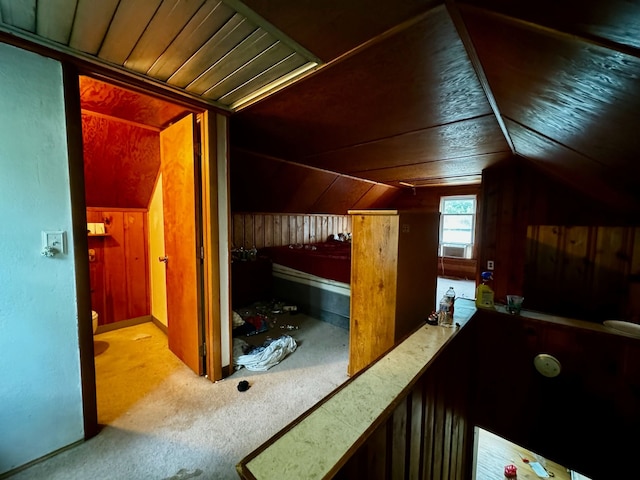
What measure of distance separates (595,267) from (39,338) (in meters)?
4.53

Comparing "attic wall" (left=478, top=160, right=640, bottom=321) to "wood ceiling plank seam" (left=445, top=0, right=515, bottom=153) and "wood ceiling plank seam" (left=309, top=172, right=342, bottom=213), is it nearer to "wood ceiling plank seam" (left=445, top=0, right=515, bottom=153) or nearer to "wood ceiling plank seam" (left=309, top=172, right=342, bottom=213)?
"wood ceiling plank seam" (left=445, top=0, right=515, bottom=153)

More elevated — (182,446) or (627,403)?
(627,403)

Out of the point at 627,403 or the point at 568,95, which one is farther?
the point at 627,403

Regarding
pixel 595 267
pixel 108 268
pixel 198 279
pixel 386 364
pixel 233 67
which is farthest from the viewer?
pixel 108 268

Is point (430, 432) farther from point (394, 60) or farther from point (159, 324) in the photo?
point (159, 324)

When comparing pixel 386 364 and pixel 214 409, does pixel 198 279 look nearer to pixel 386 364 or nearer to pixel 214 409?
pixel 214 409

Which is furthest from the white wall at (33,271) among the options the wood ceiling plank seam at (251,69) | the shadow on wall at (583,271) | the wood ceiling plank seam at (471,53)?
the shadow on wall at (583,271)

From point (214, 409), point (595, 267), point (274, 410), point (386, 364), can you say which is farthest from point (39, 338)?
point (595, 267)

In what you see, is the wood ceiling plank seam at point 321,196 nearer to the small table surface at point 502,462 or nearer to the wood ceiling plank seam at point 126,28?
the wood ceiling plank seam at point 126,28

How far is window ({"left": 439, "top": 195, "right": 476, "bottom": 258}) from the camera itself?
18.9 ft

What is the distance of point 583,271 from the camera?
2.78 metres

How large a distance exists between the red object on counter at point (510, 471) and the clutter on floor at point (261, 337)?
10.6 ft

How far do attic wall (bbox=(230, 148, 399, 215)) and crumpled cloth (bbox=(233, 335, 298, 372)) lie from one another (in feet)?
7.44

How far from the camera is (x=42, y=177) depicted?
4.33ft
